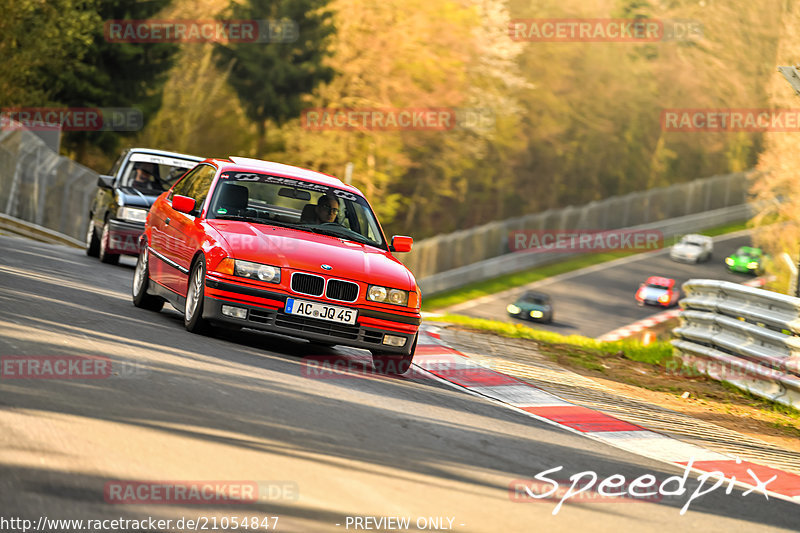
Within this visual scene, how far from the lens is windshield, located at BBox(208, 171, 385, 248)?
422 inches

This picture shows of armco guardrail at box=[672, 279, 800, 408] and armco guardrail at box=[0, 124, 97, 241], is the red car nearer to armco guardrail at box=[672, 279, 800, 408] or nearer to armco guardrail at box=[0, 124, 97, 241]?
armco guardrail at box=[672, 279, 800, 408]

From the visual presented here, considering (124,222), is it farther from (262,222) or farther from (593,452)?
(593,452)

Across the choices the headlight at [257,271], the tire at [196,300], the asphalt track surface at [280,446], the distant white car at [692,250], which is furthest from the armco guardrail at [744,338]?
the distant white car at [692,250]

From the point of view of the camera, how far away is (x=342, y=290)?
9.66 meters

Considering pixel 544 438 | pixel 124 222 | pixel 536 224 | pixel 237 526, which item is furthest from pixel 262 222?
pixel 536 224

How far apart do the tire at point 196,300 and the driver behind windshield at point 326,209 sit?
138 cm

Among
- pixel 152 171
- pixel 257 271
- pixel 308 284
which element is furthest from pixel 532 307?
pixel 257 271

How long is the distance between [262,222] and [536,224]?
49523 millimetres

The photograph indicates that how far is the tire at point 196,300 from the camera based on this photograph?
9.77 metres

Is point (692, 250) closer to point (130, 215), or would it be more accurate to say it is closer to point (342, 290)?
point (130, 215)

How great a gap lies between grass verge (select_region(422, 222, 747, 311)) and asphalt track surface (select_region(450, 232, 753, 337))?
637mm

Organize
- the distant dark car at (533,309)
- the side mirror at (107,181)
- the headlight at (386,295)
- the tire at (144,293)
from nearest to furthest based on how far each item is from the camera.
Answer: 1. the headlight at (386,295)
2. the tire at (144,293)
3. the side mirror at (107,181)
4. the distant dark car at (533,309)

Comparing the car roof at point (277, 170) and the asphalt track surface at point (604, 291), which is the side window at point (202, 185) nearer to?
the car roof at point (277, 170)

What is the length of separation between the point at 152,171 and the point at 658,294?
112ft
